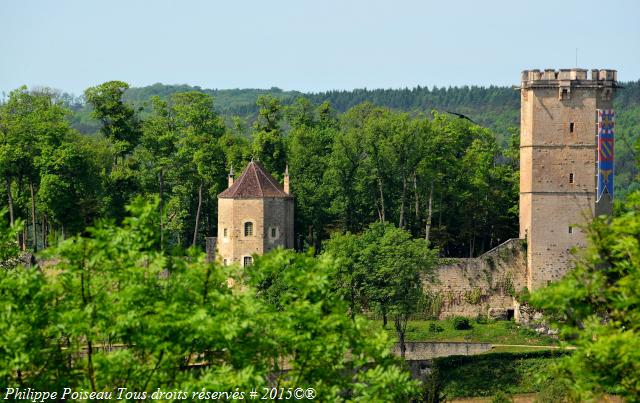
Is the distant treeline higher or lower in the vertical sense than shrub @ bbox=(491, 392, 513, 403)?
higher

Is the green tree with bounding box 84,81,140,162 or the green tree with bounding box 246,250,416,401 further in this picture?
the green tree with bounding box 84,81,140,162

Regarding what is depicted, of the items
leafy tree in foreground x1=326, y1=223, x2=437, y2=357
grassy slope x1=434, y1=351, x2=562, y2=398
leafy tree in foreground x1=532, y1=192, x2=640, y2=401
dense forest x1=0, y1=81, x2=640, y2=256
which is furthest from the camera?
dense forest x1=0, y1=81, x2=640, y2=256

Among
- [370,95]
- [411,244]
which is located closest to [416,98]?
[370,95]

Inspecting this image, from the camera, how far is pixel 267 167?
6625cm

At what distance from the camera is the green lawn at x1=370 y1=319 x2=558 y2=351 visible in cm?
5459

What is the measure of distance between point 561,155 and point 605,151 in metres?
1.72

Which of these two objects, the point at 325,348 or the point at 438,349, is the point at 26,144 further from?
the point at 325,348

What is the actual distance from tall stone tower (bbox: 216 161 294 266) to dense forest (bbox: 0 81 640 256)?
172 inches

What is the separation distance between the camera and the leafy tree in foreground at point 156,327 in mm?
24906

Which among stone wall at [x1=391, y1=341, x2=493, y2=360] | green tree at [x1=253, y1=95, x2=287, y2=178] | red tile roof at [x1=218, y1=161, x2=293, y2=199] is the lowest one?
stone wall at [x1=391, y1=341, x2=493, y2=360]

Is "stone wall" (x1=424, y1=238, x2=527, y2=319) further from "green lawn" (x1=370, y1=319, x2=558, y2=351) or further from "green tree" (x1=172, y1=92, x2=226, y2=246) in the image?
"green tree" (x1=172, y1=92, x2=226, y2=246)

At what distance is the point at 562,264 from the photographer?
185 feet

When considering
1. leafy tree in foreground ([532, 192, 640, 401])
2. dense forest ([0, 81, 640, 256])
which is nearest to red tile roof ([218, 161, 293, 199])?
dense forest ([0, 81, 640, 256])

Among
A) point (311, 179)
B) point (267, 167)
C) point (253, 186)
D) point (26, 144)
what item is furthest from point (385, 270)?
point (26, 144)
